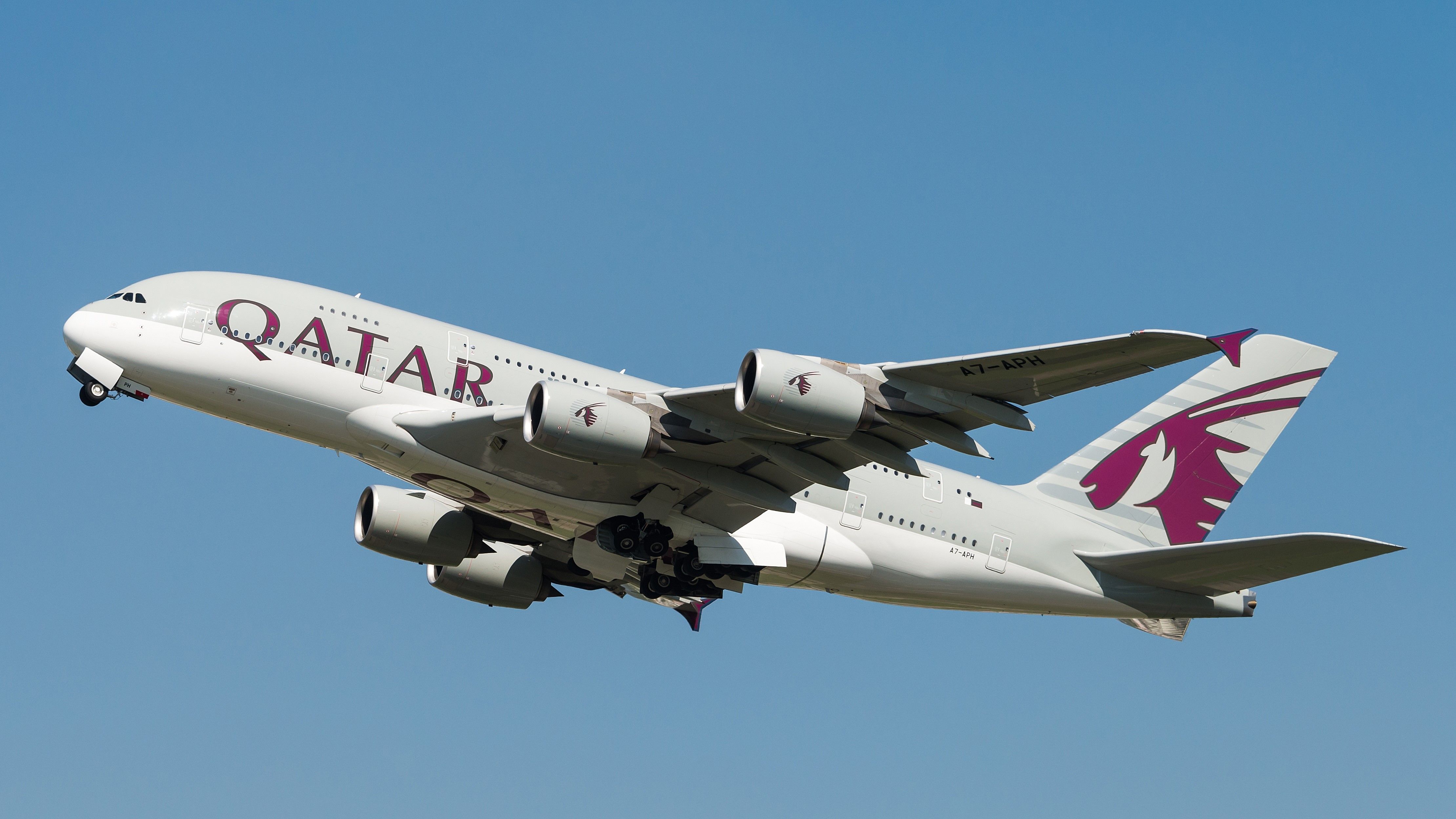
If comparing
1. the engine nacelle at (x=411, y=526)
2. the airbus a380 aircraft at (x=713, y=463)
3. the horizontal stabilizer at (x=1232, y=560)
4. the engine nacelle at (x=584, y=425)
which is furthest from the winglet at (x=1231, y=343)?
the engine nacelle at (x=411, y=526)

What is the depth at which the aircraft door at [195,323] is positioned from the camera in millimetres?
23109

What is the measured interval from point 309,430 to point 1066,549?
50.6 ft

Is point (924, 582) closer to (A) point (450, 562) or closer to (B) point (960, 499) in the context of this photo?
(B) point (960, 499)

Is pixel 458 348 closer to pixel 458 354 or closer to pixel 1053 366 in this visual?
pixel 458 354

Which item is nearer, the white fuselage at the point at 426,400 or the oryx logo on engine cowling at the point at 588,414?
the oryx logo on engine cowling at the point at 588,414

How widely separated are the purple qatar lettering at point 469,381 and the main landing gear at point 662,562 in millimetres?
3472

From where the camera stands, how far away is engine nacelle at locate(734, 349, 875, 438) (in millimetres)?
20328

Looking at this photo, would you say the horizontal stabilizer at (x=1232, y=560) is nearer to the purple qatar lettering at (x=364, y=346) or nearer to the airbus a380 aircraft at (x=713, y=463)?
the airbus a380 aircraft at (x=713, y=463)

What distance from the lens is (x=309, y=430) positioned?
23453 mm

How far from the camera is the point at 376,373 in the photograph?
920 inches

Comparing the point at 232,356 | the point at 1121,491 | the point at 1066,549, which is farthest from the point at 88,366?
the point at 1121,491

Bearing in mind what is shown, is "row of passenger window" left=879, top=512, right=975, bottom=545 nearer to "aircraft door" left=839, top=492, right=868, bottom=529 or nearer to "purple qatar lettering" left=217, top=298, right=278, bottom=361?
"aircraft door" left=839, top=492, right=868, bottom=529

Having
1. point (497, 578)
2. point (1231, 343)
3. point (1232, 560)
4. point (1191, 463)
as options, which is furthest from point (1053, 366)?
point (497, 578)

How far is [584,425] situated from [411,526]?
25.4 ft
